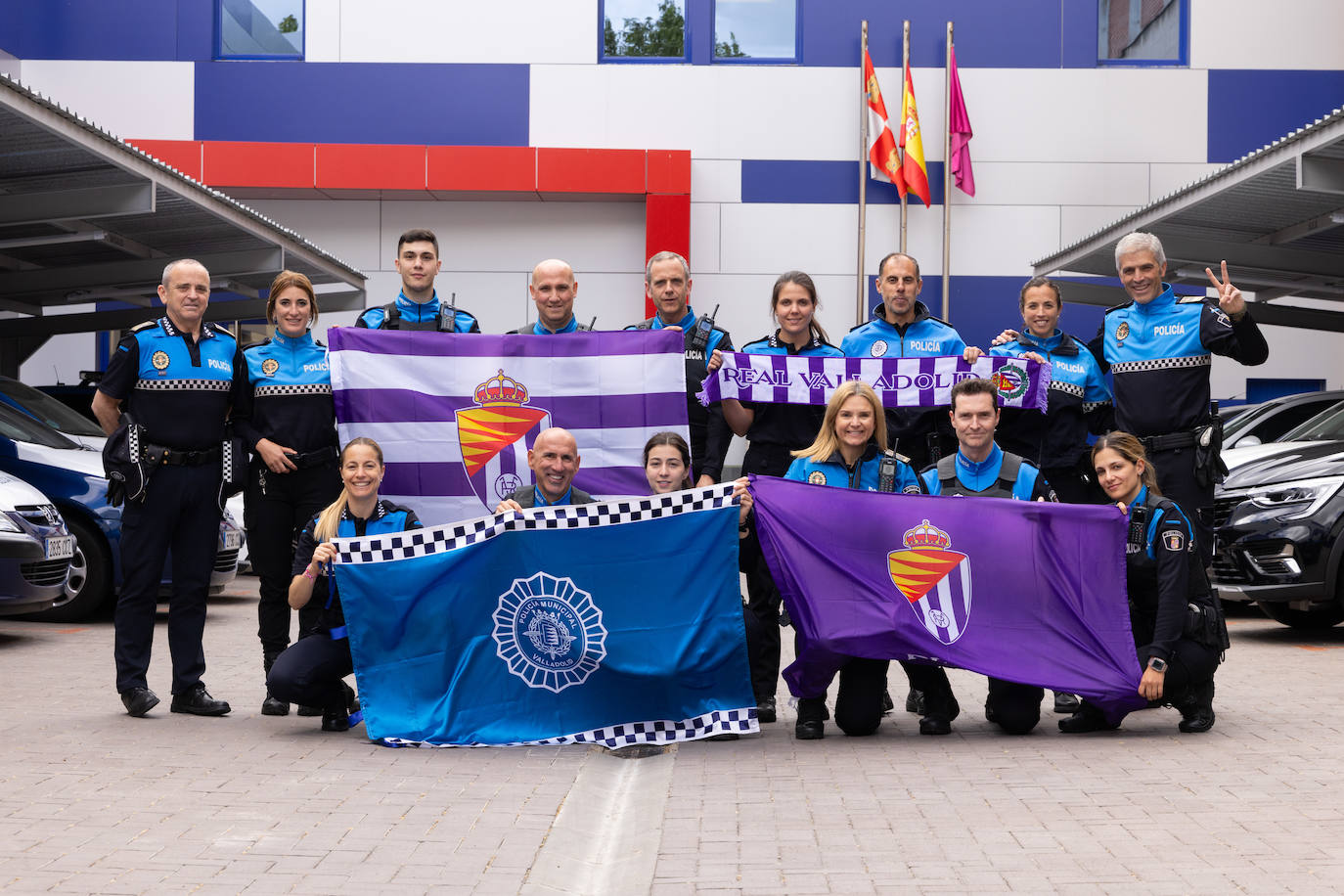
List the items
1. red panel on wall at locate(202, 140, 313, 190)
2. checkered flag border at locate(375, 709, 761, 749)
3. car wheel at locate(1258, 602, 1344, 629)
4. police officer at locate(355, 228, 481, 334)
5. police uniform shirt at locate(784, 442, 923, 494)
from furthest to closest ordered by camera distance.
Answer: red panel on wall at locate(202, 140, 313, 190), car wheel at locate(1258, 602, 1344, 629), police officer at locate(355, 228, 481, 334), police uniform shirt at locate(784, 442, 923, 494), checkered flag border at locate(375, 709, 761, 749)

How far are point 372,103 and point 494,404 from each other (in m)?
14.2

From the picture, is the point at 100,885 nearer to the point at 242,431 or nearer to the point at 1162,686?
the point at 242,431

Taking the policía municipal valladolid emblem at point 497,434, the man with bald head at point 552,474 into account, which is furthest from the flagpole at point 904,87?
the man with bald head at point 552,474

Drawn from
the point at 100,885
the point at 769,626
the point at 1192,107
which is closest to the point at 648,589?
the point at 769,626

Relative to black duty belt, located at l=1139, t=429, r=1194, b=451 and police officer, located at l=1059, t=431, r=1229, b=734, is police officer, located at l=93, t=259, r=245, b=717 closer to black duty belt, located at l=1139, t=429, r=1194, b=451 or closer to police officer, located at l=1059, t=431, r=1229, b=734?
police officer, located at l=1059, t=431, r=1229, b=734

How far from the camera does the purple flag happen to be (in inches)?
269

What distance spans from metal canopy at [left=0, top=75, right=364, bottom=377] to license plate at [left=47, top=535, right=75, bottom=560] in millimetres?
3145

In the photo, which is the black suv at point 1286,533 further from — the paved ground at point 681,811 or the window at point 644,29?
the window at point 644,29

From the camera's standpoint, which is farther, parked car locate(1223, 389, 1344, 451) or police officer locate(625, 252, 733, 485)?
parked car locate(1223, 389, 1344, 451)

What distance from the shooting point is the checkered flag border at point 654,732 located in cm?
673

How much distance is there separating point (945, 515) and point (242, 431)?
3.56m

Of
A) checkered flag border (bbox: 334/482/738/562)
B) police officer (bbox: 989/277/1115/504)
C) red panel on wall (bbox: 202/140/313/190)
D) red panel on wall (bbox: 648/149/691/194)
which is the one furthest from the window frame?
checkered flag border (bbox: 334/482/738/562)

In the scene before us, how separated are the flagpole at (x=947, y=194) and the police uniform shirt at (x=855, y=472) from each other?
13.6 meters

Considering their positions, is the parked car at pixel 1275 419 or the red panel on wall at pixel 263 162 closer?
the parked car at pixel 1275 419
